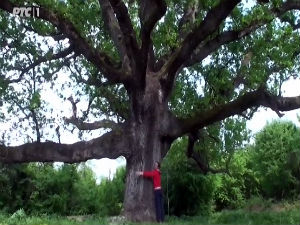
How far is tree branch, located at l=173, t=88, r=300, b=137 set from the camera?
17.4 m

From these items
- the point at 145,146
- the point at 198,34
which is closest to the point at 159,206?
the point at 145,146

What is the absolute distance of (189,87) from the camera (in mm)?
21484

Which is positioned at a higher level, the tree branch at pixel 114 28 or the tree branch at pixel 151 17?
the tree branch at pixel 114 28

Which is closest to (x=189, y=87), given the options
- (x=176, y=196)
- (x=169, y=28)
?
(x=169, y=28)

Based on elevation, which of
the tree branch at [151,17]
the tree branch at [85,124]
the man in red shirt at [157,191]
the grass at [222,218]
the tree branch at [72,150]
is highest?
the tree branch at [151,17]

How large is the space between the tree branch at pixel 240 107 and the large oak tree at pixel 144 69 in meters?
0.03

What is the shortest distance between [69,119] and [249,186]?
2015cm

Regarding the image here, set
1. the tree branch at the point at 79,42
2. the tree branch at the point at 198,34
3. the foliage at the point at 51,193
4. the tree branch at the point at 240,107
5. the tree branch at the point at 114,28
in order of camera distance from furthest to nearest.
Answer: the foliage at the point at 51,193
the tree branch at the point at 114,28
the tree branch at the point at 240,107
the tree branch at the point at 79,42
the tree branch at the point at 198,34

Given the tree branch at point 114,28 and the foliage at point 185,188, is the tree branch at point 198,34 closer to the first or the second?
the tree branch at point 114,28

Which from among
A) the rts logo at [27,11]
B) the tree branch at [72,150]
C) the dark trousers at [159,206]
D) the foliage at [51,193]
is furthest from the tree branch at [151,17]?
the foliage at [51,193]

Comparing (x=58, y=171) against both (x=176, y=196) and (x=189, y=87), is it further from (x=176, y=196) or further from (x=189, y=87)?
(x=189, y=87)

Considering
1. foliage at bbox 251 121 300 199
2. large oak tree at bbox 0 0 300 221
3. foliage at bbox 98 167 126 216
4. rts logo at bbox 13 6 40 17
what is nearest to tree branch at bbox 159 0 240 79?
large oak tree at bbox 0 0 300 221

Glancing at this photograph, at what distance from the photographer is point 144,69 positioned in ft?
55.2

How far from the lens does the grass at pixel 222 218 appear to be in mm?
13345
